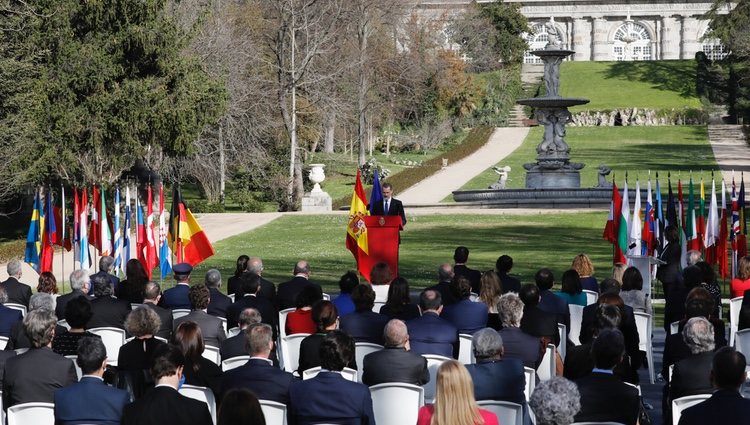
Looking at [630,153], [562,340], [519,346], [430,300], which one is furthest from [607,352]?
[630,153]

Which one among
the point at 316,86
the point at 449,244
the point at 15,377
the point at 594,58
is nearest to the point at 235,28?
the point at 316,86

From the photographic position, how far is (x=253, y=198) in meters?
43.8

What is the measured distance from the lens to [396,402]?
8586 millimetres

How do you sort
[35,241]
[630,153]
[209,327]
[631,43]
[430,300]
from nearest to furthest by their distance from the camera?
[430,300]
[209,327]
[35,241]
[630,153]
[631,43]

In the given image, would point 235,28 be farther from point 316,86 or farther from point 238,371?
point 238,371

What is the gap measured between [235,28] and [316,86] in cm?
360

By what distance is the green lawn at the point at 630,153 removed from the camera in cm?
4900

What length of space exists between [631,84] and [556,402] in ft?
272

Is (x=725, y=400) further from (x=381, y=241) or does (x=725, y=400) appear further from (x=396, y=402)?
(x=381, y=241)

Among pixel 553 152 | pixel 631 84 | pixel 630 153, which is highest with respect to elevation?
pixel 631 84

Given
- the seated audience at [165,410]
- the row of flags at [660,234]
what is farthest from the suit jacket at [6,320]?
the row of flags at [660,234]

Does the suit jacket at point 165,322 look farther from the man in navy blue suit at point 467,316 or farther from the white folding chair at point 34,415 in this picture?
the white folding chair at point 34,415

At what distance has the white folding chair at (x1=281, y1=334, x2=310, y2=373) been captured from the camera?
1062 centimetres

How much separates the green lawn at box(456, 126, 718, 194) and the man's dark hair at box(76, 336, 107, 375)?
35623 millimetres
